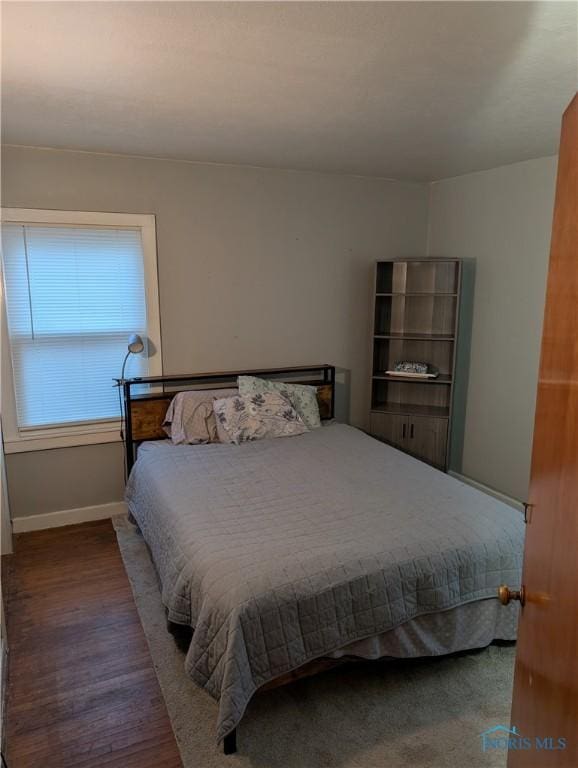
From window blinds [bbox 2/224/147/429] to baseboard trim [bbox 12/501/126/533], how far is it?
0.62 m

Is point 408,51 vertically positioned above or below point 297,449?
above

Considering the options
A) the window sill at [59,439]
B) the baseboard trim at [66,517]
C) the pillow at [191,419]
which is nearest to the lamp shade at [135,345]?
the pillow at [191,419]

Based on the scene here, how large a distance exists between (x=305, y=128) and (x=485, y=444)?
258cm

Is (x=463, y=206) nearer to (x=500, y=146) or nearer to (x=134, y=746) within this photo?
(x=500, y=146)

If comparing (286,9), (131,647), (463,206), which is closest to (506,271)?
(463,206)

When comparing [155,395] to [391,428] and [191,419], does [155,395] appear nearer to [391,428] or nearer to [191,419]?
[191,419]

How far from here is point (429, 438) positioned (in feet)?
13.0

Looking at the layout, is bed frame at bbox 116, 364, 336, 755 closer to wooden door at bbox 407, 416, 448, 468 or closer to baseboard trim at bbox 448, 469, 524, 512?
wooden door at bbox 407, 416, 448, 468

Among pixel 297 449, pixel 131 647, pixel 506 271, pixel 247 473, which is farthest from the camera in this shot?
pixel 506 271

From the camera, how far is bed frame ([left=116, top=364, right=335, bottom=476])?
341cm

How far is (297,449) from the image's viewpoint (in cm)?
323

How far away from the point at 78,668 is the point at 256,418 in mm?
1723

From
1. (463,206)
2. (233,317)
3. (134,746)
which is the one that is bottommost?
(134,746)

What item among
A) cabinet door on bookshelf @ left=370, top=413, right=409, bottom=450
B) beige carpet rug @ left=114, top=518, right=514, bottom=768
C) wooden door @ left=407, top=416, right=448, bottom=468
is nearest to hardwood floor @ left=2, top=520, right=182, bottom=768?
beige carpet rug @ left=114, top=518, right=514, bottom=768
